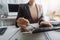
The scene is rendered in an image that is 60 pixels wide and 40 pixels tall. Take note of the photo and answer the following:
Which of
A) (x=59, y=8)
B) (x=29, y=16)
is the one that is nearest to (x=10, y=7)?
(x=59, y=8)

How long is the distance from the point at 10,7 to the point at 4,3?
0.18m

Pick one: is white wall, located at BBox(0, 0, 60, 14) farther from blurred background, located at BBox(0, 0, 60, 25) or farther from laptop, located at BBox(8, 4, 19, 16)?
laptop, located at BBox(8, 4, 19, 16)

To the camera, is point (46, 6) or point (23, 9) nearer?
point (23, 9)

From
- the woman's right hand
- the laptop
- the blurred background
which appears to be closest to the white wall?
the blurred background

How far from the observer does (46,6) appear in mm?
2262

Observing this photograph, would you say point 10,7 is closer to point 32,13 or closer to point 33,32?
point 32,13

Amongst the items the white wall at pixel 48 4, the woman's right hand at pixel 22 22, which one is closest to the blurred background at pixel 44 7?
the white wall at pixel 48 4

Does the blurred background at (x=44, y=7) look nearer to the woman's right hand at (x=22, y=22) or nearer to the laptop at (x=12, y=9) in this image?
Result: the laptop at (x=12, y=9)

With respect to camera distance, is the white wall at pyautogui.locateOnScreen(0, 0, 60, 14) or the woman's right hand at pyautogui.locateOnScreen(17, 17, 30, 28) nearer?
the woman's right hand at pyautogui.locateOnScreen(17, 17, 30, 28)

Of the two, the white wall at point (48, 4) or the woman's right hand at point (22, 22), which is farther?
the white wall at point (48, 4)

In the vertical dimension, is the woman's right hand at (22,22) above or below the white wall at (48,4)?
below

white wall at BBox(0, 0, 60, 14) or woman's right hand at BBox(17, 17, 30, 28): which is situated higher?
white wall at BBox(0, 0, 60, 14)

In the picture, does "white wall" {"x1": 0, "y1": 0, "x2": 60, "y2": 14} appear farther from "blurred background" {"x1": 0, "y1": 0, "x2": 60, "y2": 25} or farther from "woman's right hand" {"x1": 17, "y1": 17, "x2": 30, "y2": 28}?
"woman's right hand" {"x1": 17, "y1": 17, "x2": 30, "y2": 28}

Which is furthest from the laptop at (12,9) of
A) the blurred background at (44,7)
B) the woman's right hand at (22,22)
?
the woman's right hand at (22,22)
